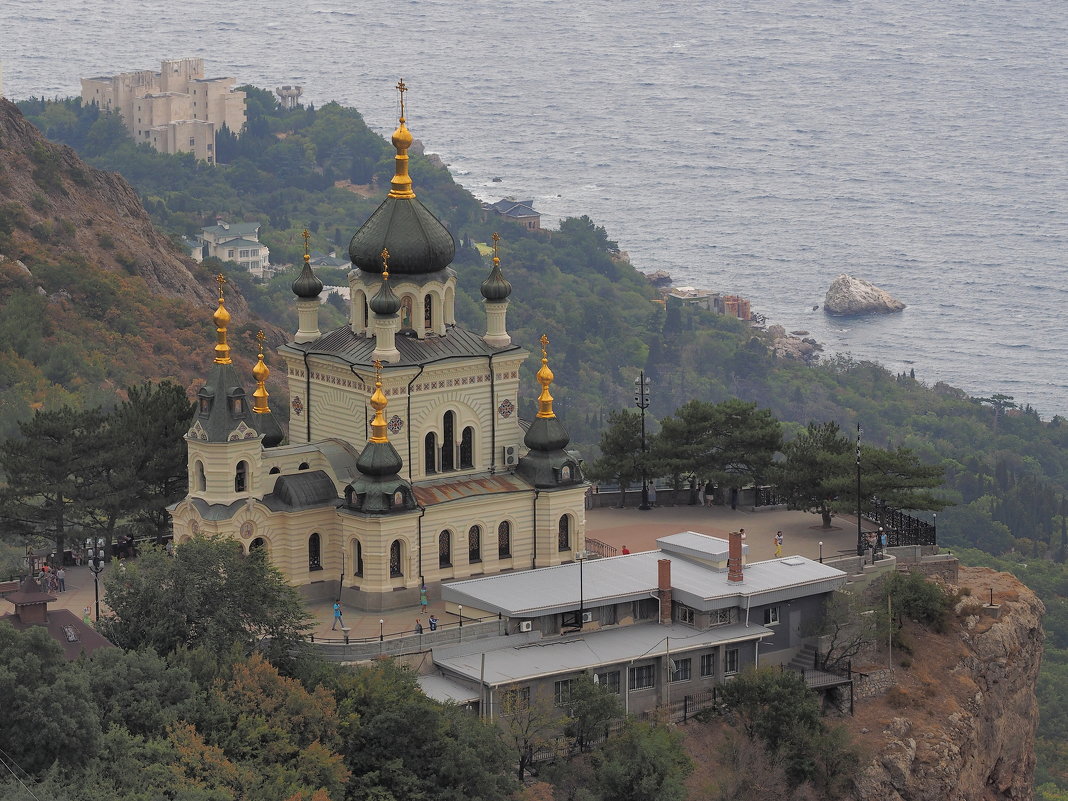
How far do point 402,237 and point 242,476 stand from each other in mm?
8018

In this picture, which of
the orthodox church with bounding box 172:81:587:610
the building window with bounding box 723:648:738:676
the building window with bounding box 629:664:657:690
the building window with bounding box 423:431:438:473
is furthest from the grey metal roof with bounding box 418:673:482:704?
the building window with bounding box 423:431:438:473

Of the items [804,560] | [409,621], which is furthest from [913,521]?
[409,621]

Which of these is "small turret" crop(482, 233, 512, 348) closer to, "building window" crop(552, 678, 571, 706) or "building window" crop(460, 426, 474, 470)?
"building window" crop(460, 426, 474, 470)

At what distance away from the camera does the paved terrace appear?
219ft

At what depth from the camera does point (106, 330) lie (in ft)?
378

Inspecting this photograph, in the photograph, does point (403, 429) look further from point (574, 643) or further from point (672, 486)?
point (672, 486)

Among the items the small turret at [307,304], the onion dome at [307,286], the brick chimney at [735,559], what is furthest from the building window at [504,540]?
the onion dome at [307,286]

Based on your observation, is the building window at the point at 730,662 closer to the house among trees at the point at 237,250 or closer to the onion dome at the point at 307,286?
the onion dome at the point at 307,286

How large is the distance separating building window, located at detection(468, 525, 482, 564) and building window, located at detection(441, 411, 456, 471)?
2.07 meters

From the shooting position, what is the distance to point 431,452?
228 ft

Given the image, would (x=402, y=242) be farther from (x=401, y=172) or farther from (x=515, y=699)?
(x=515, y=699)

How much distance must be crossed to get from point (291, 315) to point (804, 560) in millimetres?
106467

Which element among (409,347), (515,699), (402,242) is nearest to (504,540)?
(409,347)

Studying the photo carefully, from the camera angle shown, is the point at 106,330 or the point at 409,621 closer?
the point at 409,621
